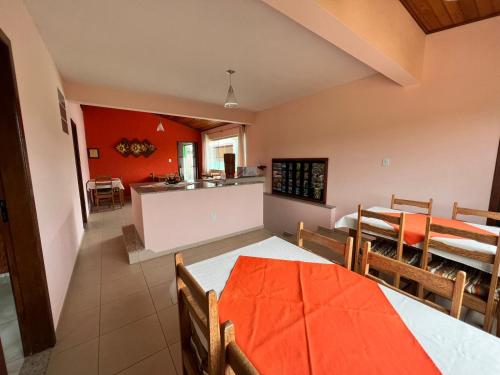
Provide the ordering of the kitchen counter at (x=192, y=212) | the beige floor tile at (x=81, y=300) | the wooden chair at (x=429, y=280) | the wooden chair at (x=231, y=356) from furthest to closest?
the kitchen counter at (x=192, y=212) < the beige floor tile at (x=81, y=300) < the wooden chair at (x=429, y=280) < the wooden chair at (x=231, y=356)

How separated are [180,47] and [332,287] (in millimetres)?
2541

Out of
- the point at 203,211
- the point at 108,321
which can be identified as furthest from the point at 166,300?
the point at 203,211

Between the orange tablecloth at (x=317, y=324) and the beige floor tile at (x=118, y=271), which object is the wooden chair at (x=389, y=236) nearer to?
the orange tablecloth at (x=317, y=324)

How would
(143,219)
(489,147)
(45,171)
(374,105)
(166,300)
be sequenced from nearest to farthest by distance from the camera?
(45,171), (166,300), (489,147), (143,219), (374,105)

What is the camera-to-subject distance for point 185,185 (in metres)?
2.98

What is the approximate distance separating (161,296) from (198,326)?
53.1 inches

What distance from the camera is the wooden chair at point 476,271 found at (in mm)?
1219

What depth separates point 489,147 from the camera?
82.6 inches

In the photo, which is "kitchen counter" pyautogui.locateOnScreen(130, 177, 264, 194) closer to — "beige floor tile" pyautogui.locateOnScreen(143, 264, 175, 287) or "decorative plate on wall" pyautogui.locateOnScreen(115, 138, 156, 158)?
"beige floor tile" pyautogui.locateOnScreen(143, 264, 175, 287)

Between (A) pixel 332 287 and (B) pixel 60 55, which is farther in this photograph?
(B) pixel 60 55

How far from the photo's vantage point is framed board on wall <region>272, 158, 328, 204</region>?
378 centimetres

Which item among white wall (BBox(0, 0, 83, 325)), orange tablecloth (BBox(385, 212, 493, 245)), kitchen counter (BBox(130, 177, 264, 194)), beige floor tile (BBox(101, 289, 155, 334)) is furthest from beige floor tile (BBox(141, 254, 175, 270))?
orange tablecloth (BBox(385, 212, 493, 245))

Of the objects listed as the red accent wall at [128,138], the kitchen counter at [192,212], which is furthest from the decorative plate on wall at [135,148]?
the kitchen counter at [192,212]

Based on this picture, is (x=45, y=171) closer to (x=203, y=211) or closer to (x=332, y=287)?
(x=203, y=211)
